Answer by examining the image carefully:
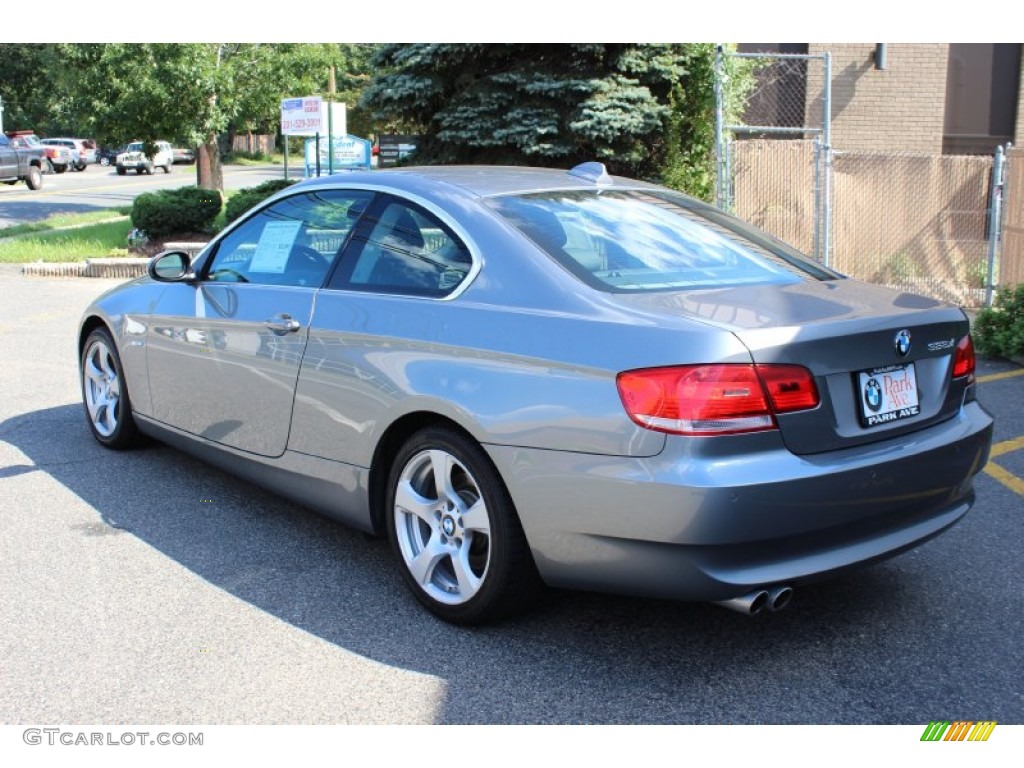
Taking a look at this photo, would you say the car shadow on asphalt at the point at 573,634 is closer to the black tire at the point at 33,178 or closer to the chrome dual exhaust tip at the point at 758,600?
→ the chrome dual exhaust tip at the point at 758,600

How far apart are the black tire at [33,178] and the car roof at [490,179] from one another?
34.6 m

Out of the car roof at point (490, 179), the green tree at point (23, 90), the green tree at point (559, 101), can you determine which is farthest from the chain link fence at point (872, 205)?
the green tree at point (23, 90)

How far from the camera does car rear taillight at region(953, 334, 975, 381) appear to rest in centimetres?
387

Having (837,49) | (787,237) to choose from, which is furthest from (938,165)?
(837,49)

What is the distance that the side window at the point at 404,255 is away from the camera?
399 cm

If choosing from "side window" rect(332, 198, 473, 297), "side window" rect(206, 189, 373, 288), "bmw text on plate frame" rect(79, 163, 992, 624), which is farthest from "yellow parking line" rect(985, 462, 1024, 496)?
"side window" rect(206, 189, 373, 288)

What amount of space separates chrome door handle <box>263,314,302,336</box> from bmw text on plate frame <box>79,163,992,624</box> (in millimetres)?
13

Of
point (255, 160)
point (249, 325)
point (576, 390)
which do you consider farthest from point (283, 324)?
point (255, 160)

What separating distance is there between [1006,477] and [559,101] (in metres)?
9.21

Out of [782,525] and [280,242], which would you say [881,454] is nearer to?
[782,525]

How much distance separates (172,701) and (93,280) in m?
12.2

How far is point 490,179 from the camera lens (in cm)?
442

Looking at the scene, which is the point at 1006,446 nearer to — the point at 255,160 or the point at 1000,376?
the point at 1000,376

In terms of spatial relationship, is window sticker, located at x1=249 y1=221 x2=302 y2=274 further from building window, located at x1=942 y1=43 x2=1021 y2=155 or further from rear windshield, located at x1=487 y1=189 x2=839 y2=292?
building window, located at x1=942 y1=43 x2=1021 y2=155
